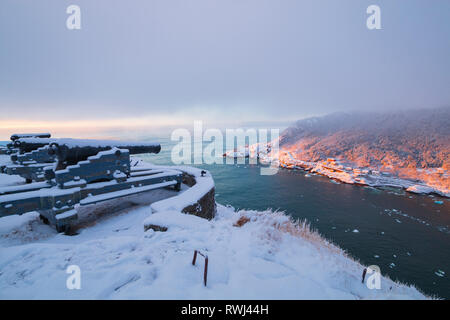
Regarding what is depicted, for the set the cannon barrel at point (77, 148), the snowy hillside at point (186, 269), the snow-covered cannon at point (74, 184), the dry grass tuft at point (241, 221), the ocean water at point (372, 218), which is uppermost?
the cannon barrel at point (77, 148)

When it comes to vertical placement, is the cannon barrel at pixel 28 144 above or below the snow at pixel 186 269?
above

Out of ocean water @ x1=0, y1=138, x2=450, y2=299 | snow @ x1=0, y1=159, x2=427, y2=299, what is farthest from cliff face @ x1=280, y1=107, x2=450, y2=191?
snow @ x1=0, y1=159, x2=427, y2=299

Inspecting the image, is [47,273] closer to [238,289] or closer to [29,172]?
[238,289]

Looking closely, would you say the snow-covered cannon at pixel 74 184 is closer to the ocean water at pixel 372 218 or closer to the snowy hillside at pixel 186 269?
the snowy hillside at pixel 186 269

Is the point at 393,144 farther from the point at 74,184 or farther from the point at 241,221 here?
the point at 74,184

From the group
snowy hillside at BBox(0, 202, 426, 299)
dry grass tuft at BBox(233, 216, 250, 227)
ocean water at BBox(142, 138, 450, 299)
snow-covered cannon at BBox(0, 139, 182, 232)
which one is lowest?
ocean water at BBox(142, 138, 450, 299)

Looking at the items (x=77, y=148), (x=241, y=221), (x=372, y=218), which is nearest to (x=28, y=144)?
(x=77, y=148)

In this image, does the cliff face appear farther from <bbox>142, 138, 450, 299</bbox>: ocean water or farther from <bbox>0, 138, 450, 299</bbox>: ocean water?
<bbox>0, 138, 450, 299</bbox>: ocean water

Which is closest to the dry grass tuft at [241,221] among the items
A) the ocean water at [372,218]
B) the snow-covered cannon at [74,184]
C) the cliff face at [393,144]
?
the snow-covered cannon at [74,184]
